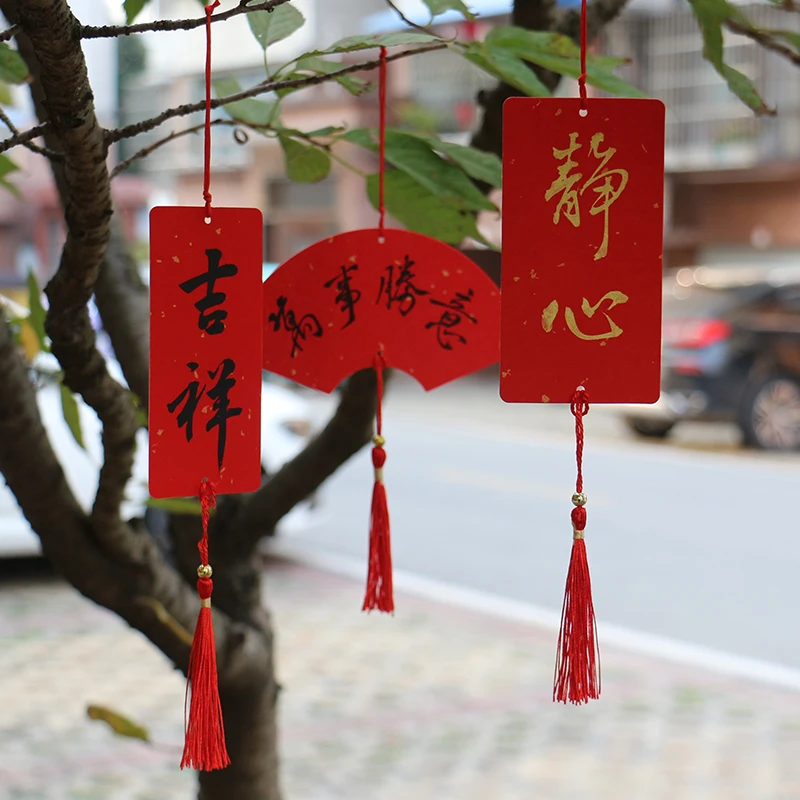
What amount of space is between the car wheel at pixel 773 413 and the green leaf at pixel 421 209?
905cm

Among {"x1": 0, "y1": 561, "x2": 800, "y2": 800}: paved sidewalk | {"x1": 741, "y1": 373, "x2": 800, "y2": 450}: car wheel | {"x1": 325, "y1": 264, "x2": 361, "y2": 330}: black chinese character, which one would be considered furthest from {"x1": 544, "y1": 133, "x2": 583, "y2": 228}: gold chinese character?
{"x1": 741, "y1": 373, "x2": 800, "y2": 450}: car wheel

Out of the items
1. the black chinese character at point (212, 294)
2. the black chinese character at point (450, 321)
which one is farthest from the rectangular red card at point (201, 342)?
the black chinese character at point (450, 321)

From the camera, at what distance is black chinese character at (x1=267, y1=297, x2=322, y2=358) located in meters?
1.44

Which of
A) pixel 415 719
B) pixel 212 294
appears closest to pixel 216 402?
pixel 212 294

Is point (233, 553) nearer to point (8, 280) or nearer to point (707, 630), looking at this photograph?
point (707, 630)

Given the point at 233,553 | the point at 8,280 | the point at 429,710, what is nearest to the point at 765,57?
the point at 8,280

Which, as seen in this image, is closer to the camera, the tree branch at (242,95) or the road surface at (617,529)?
the tree branch at (242,95)

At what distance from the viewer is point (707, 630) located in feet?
16.8

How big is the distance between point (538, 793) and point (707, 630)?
75.3 inches

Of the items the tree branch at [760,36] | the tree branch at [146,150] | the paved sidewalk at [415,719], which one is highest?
the tree branch at [760,36]

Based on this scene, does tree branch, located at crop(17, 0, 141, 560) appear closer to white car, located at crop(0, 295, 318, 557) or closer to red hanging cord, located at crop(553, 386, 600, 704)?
red hanging cord, located at crop(553, 386, 600, 704)

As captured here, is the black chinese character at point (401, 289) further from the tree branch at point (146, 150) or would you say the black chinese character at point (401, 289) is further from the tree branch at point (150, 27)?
the tree branch at point (150, 27)

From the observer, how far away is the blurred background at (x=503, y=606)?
361cm

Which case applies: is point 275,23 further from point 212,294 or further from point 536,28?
point 536,28
